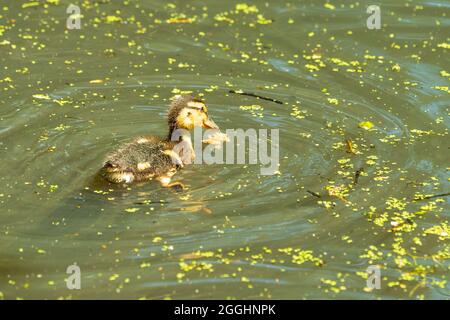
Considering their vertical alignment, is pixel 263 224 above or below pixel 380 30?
below

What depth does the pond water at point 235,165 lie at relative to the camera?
5.23m

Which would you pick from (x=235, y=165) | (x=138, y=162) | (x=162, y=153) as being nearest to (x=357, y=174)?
(x=235, y=165)

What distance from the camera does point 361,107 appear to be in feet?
24.6

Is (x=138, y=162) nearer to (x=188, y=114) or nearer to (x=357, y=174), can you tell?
(x=188, y=114)

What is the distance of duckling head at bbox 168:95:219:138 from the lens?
22.6ft

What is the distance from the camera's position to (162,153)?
6.50 metres

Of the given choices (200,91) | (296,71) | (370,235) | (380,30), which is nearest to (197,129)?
(200,91)

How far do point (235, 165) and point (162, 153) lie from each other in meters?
0.50

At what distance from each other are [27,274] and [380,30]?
4.77m

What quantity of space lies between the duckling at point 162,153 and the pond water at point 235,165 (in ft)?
0.31

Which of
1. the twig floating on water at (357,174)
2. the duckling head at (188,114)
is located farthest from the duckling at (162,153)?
the twig floating on water at (357,174)
